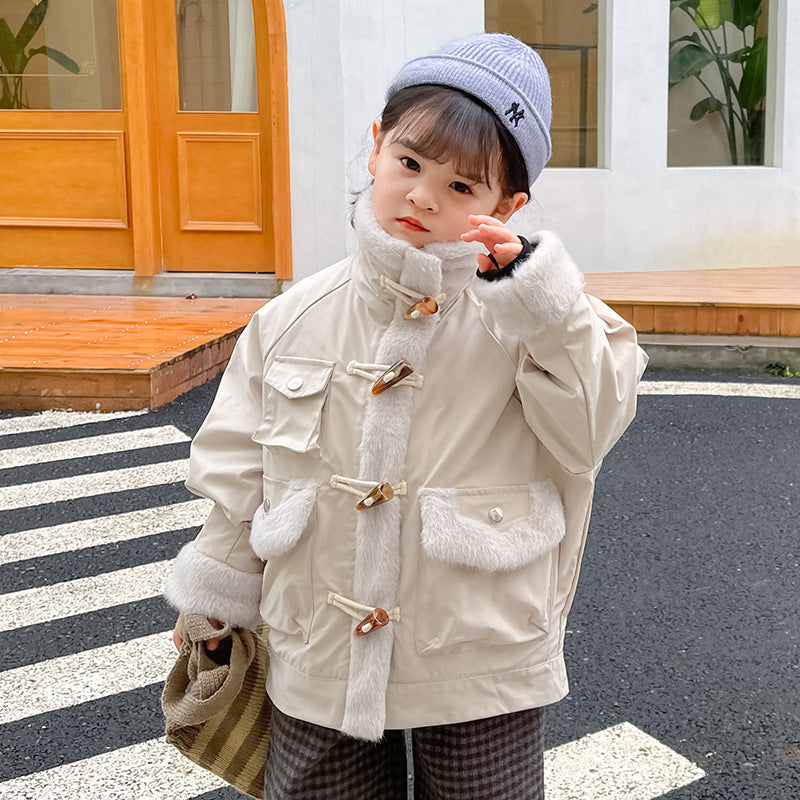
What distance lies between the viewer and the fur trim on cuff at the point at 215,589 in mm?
1754

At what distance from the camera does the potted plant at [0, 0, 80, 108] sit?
869 cm

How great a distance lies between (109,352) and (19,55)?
153 inches

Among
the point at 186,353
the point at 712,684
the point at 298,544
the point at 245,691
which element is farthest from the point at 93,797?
the point at 186,353

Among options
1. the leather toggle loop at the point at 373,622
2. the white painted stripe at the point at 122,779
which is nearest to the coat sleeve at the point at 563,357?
the leather toggle loop at the point at 373,622

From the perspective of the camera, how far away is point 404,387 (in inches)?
62.9

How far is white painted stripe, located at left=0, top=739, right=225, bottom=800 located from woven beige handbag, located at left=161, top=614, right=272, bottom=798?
2.23ft

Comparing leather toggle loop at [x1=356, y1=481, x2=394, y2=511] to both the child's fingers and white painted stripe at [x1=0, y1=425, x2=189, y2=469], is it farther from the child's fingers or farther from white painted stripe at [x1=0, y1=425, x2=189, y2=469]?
white painted stripe at [x1=0, y1=425, x2=189, y2=469]

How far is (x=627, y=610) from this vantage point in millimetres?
3400

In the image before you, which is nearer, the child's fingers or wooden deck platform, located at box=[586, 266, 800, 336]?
the child's fingers

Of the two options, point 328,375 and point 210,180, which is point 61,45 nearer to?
point 210,180

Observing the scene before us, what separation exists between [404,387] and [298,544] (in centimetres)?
29

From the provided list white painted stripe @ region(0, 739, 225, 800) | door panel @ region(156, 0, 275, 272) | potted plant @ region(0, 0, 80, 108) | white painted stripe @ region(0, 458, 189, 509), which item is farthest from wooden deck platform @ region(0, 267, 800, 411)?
white painted stripe @ region(0, 739, 225, 800)

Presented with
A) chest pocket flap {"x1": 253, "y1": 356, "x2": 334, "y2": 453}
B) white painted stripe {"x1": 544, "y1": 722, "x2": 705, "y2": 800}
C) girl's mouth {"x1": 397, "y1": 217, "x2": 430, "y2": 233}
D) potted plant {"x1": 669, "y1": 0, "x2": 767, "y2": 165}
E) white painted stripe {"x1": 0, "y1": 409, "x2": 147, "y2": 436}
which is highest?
potted plant {"x1": 669, "y1": 0, "x2": 767, "y2": 165}

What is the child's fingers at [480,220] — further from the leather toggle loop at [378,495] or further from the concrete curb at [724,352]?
the concrete curb at [724,352]
